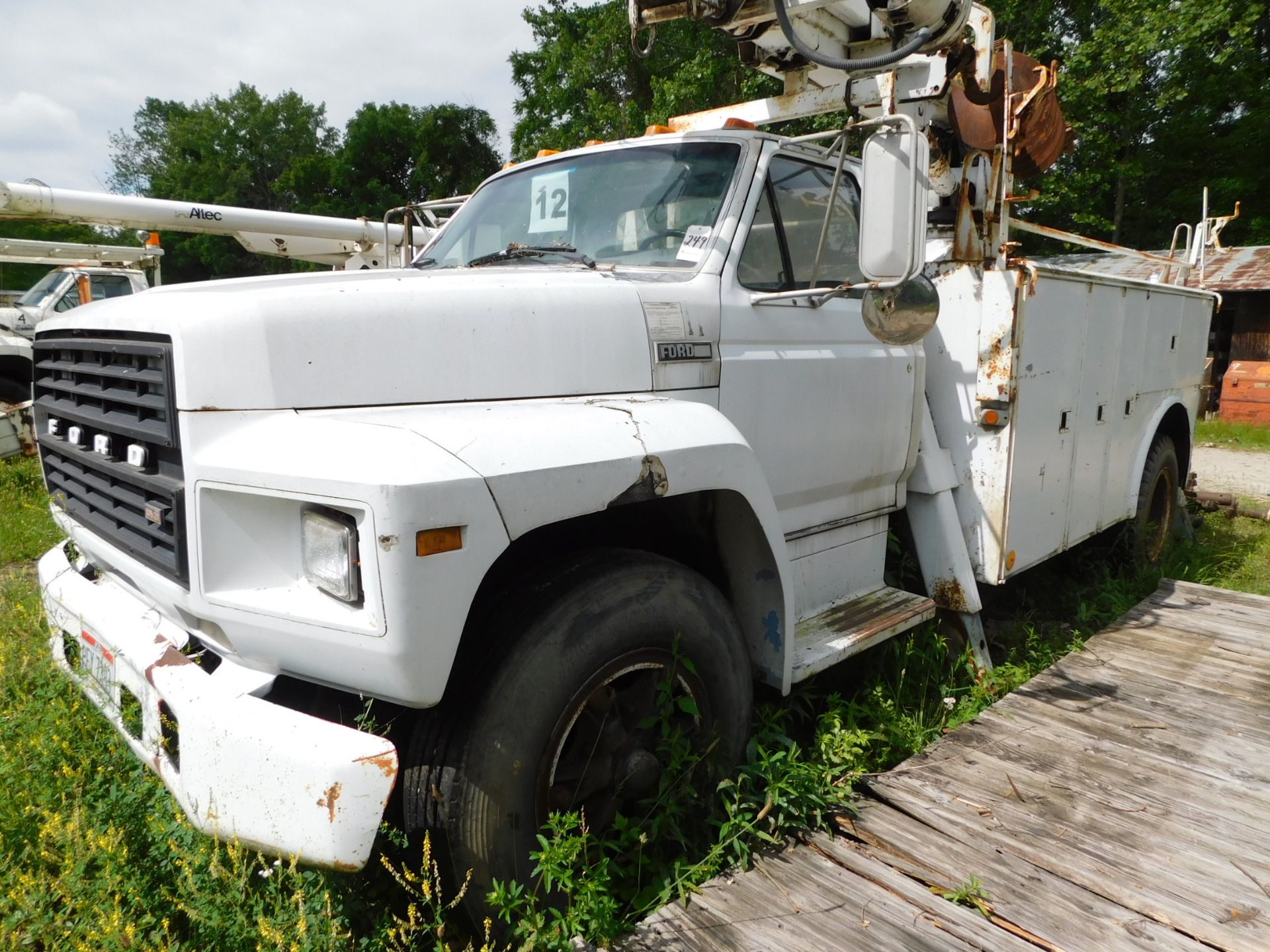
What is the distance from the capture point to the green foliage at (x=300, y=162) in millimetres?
36719

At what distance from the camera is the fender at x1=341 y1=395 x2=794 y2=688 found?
1964mm

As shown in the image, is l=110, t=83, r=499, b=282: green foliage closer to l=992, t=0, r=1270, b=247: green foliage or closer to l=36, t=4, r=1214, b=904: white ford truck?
l=992, t=0, r=1270, b=247: green foliage

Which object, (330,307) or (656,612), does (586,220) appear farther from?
(656,612)

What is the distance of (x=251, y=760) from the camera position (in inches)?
72.5

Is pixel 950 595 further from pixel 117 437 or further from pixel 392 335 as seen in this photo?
pixel 117 437

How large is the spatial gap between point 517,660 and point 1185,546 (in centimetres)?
617

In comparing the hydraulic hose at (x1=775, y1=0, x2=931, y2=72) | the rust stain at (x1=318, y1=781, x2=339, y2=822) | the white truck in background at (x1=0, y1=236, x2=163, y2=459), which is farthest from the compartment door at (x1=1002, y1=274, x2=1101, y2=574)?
the white truck in background at (x1=0, y1=236, x2=163, y2=459)

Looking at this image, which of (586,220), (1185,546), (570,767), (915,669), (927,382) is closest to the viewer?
(570,767)

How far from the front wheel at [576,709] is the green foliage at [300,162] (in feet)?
100

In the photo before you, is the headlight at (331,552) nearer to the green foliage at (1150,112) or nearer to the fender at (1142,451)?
the fender at (1142,451)

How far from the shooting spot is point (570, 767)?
225 cm

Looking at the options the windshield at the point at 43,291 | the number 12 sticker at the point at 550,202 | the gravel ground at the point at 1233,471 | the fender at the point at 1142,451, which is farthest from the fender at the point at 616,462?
the windshield at the point at 43,291

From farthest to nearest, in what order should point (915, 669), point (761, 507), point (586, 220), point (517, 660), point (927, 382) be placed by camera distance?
point (927, 382), point (915, 669), point (586, 220), point (761, 507), point (517, 660)

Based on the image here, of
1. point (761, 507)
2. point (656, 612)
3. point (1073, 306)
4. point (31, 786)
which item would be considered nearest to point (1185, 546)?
point (1073, 306)
